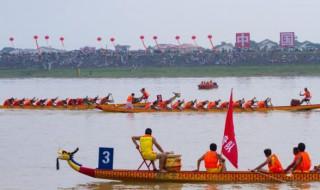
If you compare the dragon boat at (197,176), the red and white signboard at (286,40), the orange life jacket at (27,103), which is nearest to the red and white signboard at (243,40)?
the red and white signboard at (286,40)

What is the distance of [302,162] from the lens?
991 inches

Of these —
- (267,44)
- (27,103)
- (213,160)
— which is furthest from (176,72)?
(213,160)

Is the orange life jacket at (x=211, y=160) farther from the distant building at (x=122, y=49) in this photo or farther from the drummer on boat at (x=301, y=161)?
the distant building at (x=122, y=49)

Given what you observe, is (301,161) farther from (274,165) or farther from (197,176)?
(197,176)

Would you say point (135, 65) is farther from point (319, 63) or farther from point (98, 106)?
point (98, 106)

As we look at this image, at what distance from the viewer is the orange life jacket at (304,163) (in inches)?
989

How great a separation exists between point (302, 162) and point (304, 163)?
60mm

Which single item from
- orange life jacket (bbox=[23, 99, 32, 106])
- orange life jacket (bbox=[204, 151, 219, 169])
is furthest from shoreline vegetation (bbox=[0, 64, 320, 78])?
orange life jacket (bbox=[204, 151, 219, 169])

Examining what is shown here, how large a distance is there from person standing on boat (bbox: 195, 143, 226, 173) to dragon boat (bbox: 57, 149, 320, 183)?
18 cm

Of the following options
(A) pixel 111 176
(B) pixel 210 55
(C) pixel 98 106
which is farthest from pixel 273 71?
(A) pixel 111 176

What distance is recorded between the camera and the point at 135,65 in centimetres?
13488

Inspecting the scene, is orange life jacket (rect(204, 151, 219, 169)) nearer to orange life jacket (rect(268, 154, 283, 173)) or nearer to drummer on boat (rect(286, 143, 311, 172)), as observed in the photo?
orange life jacket (rect(268, 154, 283, 173))

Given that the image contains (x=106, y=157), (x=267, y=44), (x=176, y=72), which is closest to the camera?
(x=106, y=157)

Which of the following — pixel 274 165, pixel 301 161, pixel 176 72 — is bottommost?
pixel 274 165
